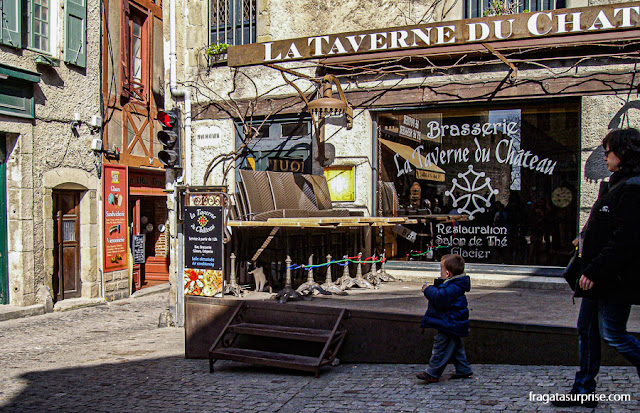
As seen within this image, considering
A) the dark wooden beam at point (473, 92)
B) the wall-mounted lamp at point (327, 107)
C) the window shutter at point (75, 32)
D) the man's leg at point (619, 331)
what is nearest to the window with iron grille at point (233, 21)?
the dark wooden beam at point (473, 92)

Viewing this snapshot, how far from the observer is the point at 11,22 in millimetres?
10961

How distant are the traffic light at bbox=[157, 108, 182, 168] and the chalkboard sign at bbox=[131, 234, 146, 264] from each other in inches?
240

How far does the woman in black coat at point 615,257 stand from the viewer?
153 inches

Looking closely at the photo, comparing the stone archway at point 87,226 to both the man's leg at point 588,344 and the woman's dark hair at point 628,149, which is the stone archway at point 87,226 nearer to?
the man's leg at point 588,344

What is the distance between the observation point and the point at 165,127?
30.5 feet

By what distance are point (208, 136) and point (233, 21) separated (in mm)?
2136

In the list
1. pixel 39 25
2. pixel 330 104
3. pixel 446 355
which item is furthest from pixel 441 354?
pixel 39 25

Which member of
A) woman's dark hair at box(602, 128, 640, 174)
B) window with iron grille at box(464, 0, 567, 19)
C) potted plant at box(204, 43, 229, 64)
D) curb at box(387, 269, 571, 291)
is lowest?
curb at box(387, 269, 571, 291)

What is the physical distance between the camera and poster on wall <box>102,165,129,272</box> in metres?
13.5

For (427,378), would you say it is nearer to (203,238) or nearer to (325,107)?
(203,238)

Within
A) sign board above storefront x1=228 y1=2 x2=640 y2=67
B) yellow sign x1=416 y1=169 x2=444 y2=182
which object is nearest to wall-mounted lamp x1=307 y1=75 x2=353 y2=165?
sign board above storefront x1=228 y1=2 x2=640 y2=67

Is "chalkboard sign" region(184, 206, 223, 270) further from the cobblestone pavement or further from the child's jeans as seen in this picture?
the child's jeans

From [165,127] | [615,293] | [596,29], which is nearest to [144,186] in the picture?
[165,127]

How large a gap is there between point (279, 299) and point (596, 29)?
4970mm
